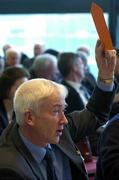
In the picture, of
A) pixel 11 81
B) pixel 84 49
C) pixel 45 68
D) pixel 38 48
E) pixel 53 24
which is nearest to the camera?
pixel 11 81

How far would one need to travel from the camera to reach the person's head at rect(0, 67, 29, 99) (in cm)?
380

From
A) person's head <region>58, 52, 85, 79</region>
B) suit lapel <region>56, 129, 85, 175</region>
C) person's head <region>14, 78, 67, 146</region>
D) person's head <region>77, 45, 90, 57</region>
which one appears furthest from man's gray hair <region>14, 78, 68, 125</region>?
person's head <region>77, 45, 90, 57</region>

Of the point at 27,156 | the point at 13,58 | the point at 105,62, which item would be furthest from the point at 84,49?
the point at 27,156

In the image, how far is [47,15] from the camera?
27.1 ft

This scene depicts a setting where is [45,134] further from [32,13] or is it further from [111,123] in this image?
[32,13]

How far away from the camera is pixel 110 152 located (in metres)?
→ 2.01

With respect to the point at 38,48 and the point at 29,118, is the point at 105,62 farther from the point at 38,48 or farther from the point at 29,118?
the point at 38,48

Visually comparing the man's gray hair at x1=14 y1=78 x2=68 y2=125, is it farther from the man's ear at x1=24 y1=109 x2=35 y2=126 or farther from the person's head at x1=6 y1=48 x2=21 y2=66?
the person's head at x1=6 y1=48 x2=21 y2=66

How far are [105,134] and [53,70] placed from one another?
3.15 meters

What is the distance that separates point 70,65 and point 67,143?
2639mm

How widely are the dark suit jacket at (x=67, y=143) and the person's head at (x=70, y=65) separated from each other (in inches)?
94.2

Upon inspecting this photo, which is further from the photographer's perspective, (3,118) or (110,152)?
(3,118)

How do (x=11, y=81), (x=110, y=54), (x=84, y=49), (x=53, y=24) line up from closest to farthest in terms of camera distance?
1. (x=110, y=54)
2. (x=11, y=81)
3. (x=84, y=49)
4. (x=53, y=24)

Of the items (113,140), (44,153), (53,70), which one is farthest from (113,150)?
(53,70)
